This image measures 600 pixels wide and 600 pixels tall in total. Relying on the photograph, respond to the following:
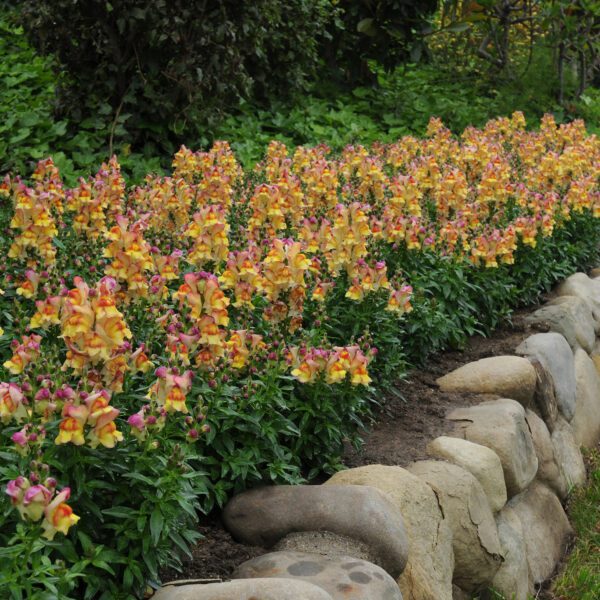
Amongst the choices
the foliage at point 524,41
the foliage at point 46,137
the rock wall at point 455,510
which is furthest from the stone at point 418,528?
the foliage at point 524,41

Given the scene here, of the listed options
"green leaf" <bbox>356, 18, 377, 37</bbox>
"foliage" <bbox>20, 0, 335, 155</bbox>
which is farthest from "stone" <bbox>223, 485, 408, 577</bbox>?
"green leaf" <bbox>356, 18, 377, 37</bbox>

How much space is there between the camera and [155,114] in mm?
7746

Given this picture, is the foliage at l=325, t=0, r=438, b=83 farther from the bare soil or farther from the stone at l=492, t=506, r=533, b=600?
the stone at l=492, t=506, r=533, b=600

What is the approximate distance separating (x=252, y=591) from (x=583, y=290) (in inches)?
172

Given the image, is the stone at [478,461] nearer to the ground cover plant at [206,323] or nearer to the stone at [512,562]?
the stone at [512,562]

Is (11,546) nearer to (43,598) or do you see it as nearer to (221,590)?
(43,598)

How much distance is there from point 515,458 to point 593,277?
3.15 m

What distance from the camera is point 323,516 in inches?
130

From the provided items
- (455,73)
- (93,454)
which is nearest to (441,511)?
(93,454)

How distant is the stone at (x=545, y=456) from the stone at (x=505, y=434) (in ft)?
0.79

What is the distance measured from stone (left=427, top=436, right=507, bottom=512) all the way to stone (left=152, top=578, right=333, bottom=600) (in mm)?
1504

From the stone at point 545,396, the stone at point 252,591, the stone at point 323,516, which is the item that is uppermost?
the stone at point 252,591

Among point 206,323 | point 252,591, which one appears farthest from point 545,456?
point 252,591

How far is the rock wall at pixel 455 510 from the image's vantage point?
9.99ft
